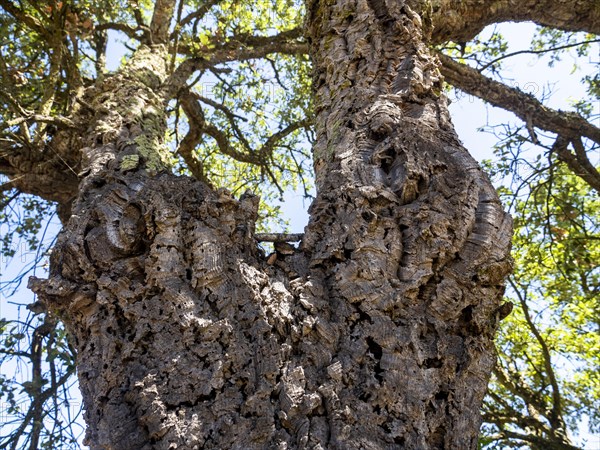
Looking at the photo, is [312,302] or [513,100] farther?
[513,100]

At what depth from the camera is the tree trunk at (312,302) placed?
155cm

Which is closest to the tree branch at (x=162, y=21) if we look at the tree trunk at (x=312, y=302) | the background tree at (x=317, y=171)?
the background tree at (x=317, y=171)

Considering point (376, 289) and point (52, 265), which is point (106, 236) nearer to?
point (52, 265)

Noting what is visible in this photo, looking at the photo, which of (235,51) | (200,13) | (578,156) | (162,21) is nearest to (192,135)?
(235,51)

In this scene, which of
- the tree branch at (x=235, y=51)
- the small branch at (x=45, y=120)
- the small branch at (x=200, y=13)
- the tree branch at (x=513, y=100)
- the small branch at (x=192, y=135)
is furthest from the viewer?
the small branch at (x=200, y=13)

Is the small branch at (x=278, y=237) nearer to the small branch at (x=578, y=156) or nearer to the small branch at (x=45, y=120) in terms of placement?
the small branch at (x=45, y=120)

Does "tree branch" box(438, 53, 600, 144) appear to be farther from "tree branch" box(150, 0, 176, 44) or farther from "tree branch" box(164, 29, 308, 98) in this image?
"tree branch" box(150, 0, 176, 44)

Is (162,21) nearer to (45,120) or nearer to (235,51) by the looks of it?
(235,51)

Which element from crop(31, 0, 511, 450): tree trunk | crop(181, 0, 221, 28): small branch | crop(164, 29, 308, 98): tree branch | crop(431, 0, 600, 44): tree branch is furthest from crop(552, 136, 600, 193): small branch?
crop(181, 0, 221, 28): small branch

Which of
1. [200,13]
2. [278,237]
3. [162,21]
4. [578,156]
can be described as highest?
[200,13]

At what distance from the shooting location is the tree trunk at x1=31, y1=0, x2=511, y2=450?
155cm

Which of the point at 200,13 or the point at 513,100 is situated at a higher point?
the point at 200,13

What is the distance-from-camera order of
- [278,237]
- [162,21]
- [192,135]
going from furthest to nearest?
[192,135], [162,21], [278,237]

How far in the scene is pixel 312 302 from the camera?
5.93 feet
